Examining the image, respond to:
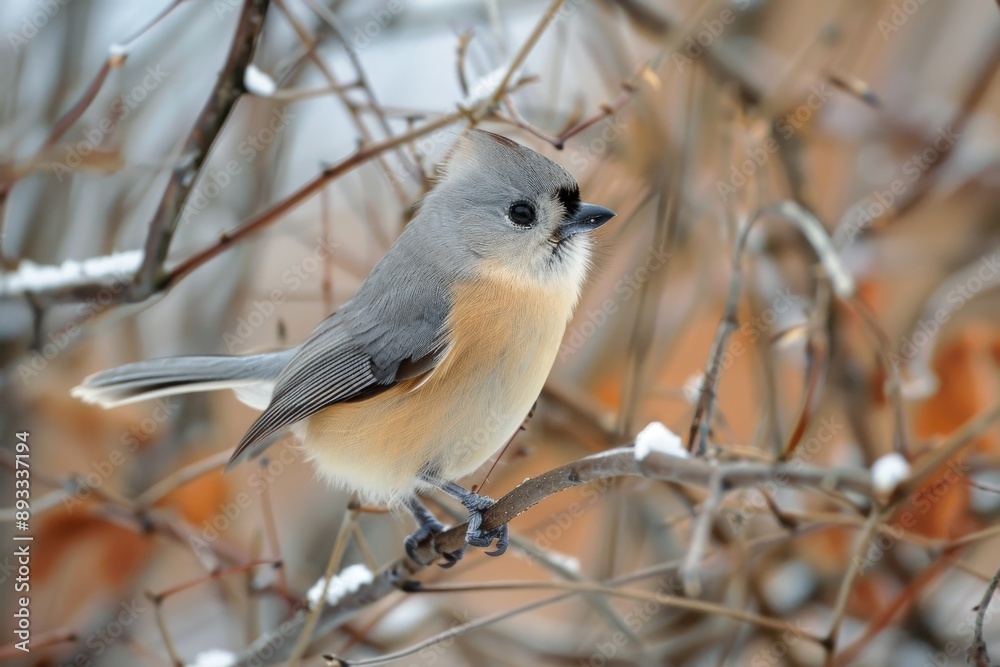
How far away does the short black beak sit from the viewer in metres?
1.68

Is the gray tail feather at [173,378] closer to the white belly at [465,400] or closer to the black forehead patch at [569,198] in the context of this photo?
the white belly at [465,400]

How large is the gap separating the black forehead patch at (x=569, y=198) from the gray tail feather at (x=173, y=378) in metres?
0.75

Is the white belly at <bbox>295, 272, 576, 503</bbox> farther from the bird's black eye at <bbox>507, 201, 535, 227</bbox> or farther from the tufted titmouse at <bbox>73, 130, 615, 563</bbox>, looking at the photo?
the bird's black eye at <bbox>507, 201, 535, 227</bbox>

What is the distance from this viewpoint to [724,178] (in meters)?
2.11

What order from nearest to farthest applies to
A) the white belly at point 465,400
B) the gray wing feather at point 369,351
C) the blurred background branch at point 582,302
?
the white belly at point 465,400, the gray wing feather at point 369,351, the blurred background branch at point 582,302

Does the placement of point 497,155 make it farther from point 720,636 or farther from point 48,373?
point 48,373

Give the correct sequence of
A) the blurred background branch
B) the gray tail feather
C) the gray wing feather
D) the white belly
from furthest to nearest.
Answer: the blurred background branch → the gray tail feather → the gray wing feather → the white belly

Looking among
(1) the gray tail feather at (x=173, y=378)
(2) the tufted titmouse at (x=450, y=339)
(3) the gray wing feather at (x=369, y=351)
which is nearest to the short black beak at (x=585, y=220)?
(2) the tufted titmouse at (x=450, y=339)

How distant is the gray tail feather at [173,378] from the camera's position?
1.96 m

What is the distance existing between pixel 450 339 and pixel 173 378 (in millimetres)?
704

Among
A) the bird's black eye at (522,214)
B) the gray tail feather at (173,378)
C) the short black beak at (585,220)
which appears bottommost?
the gray tail feather at (173,378)

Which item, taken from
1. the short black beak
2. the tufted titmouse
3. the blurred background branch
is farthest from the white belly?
the blurred background branch

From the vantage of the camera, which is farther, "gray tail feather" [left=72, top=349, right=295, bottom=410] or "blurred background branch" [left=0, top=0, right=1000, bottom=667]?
"blurred background branch" [left=0, top=0, right=1000, bottom=667]

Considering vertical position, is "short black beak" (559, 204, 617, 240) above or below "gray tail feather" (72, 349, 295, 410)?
above
